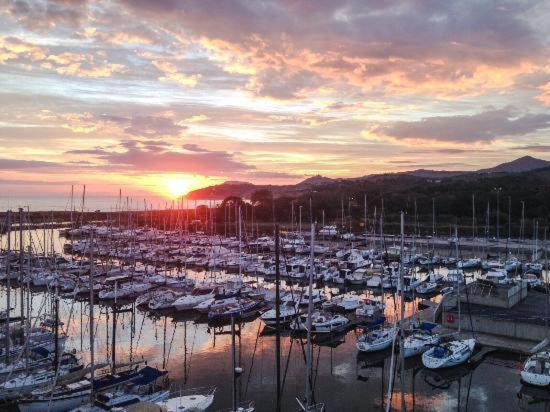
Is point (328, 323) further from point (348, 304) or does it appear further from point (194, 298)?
point (194, 298)

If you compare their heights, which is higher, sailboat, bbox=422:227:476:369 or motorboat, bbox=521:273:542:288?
motorboat, bbox=521:273:542:288

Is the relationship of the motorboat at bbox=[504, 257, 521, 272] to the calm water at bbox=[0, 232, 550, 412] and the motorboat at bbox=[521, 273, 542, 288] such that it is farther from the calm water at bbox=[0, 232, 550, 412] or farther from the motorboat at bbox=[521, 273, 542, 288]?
the calm water at bbox=[0, 232, 550, 412]

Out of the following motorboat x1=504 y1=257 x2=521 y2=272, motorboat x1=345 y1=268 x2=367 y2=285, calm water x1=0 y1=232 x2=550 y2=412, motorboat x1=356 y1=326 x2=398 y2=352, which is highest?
motorboat x1=504 y1=257 x2=521 y2=272

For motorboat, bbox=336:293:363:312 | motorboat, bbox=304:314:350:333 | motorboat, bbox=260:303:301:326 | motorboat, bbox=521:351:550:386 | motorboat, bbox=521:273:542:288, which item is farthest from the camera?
motorboat, bbox=521:273:542:288

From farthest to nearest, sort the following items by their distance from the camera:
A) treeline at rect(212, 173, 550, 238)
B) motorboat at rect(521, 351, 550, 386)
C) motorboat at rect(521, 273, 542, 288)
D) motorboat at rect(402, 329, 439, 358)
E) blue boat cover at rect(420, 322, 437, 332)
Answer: treeline at rect(212, 173, 550, 238), motorboat at rect(521, 273, 542, 288), blue boat cover at rect(420, 322, 437, 332), motorboat at rect(402, 329, 439, 358), motorboat at rect(521, 351, 550, 386)

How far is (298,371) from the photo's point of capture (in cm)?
2372

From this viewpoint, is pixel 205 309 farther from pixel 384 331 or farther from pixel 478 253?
pixel 478 253

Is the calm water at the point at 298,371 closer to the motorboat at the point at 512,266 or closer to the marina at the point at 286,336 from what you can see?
the marina at the point at 286,336

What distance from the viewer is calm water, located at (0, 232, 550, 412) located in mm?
19984

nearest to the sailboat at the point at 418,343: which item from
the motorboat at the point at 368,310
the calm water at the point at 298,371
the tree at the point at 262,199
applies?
the calm water at the point at 298,371

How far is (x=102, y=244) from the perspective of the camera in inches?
2601

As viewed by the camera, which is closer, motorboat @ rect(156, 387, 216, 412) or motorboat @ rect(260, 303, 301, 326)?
motorboat @ rect(156, 387, 216, 412)

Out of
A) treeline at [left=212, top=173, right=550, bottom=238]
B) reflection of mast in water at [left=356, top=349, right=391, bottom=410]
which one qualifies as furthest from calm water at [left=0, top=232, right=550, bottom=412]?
treeline at [left=212, top=173, right=550, bottom=238]

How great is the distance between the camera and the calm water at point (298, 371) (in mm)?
19984
